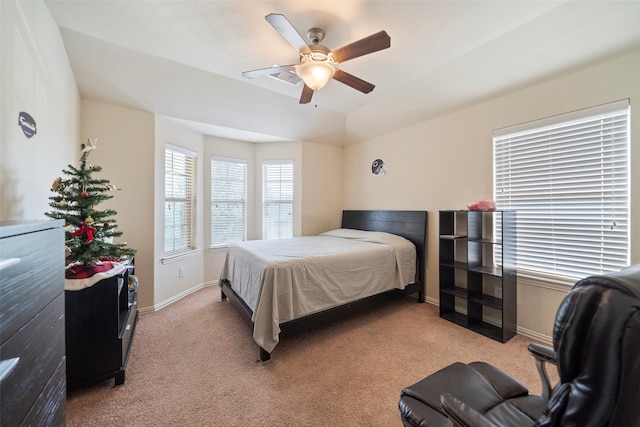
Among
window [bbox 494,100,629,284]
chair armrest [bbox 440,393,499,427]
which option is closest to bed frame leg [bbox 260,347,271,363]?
chair armrest [bbox 440,393,499,427]

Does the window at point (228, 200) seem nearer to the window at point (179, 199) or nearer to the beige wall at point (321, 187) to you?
the window at point (179, 199)

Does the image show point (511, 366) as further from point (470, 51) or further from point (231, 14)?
point (231, 14)

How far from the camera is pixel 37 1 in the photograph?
161 centimetres

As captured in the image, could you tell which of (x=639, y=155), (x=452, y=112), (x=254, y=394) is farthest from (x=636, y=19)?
(x=254, y=394)

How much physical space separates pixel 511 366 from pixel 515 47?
2765 millimetres

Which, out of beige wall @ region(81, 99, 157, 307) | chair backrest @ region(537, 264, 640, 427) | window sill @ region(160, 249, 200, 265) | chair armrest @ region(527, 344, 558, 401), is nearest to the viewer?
chair backrest @ region(537, 264, 640, 427)

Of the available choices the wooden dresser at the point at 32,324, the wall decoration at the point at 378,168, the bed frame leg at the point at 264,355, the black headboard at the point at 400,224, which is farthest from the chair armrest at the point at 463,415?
the wall decoration at the point at 378,168

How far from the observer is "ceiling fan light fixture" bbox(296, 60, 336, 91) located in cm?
185

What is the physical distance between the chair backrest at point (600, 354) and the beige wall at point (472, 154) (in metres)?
2.16

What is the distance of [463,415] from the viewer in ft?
2.61

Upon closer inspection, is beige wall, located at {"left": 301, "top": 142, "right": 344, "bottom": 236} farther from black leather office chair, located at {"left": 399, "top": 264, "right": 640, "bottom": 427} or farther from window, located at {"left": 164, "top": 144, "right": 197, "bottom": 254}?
black leather office chair, located at {"left": 399, "top": 264, "right": 640, "bottom": 427}

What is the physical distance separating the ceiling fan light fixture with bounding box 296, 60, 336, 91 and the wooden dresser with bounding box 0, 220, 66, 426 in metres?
1.77

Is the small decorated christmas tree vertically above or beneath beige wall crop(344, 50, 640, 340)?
beneath

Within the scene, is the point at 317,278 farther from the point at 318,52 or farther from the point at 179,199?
the point at 179,199
